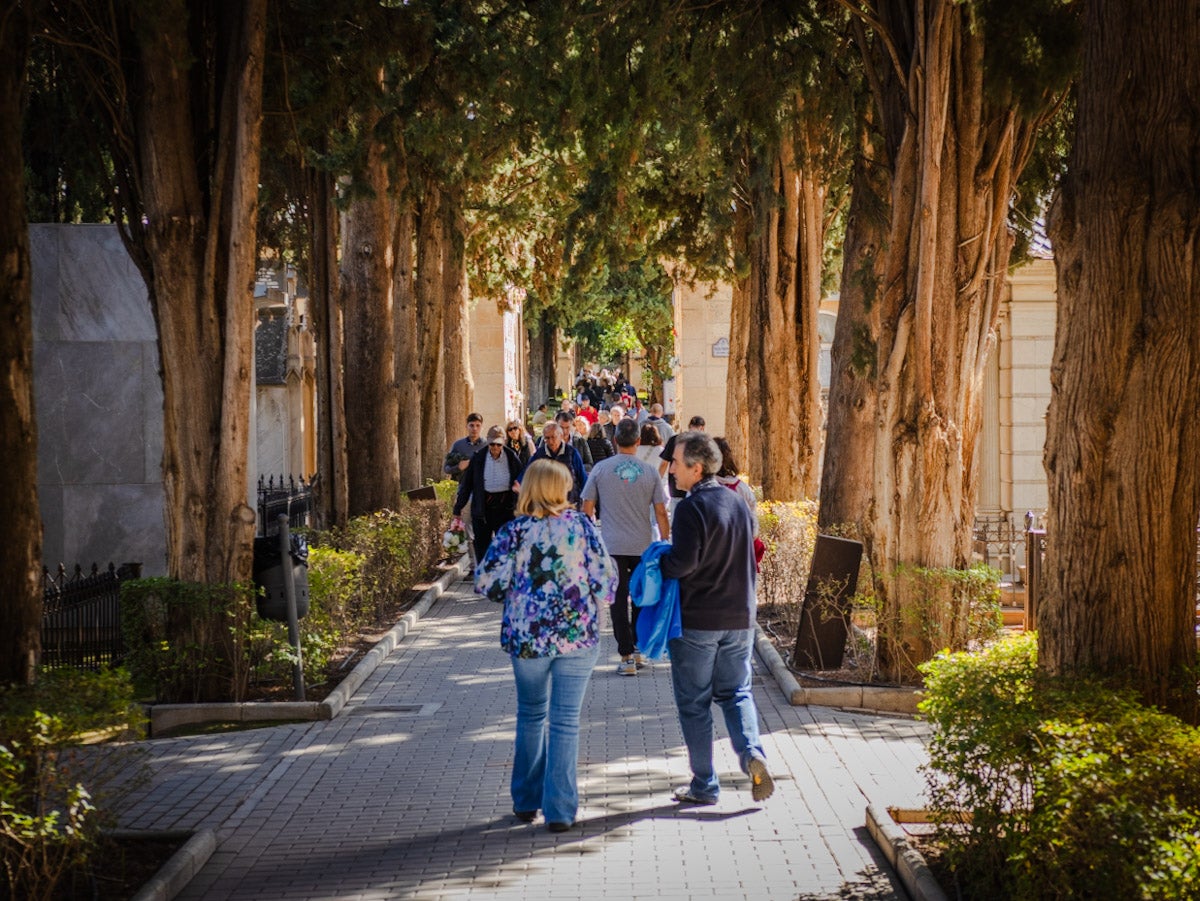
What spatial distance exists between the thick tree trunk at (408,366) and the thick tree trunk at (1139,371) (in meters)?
14.5

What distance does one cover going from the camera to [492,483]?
16781 millimetres

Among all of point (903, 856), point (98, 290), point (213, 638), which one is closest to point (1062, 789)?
point (903, 856)

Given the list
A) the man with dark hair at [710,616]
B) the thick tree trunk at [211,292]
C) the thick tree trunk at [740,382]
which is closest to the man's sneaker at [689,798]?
the man with dark hair at [710,616]

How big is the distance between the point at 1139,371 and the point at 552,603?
295cm

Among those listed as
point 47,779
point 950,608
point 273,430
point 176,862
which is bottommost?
point 176,862

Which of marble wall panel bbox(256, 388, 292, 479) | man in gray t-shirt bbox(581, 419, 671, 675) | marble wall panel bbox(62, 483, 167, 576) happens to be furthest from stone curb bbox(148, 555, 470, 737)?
marble wall panel bbox(256, 388, 292, 479)

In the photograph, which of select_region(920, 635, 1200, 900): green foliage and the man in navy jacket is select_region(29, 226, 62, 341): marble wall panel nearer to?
the man in navy jacket

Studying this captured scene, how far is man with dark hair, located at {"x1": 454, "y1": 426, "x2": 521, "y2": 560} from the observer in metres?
16.8

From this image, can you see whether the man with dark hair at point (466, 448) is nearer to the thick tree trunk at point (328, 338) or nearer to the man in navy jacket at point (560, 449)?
the man in navy jacket at point (560, 449)

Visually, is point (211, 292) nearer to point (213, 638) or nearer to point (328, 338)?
point (213, 638)

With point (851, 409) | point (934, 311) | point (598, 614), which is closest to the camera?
point (598, 614)

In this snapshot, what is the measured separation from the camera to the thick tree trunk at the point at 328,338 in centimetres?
1597

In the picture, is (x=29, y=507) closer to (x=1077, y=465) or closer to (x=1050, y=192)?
(x=1077, y=465)

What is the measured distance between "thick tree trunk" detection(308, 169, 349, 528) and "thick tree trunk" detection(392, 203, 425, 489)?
4.32 m
